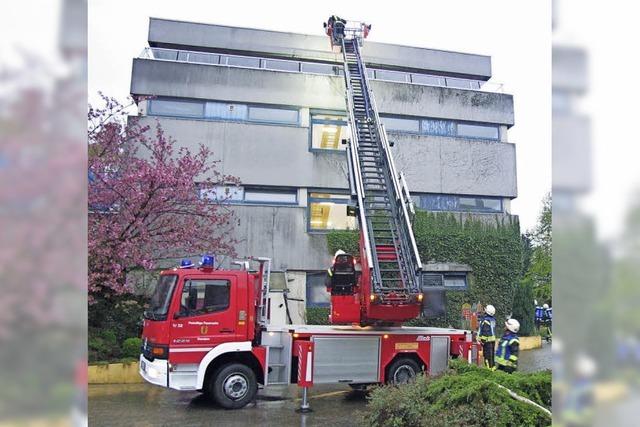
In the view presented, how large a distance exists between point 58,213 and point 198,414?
7.91 meters

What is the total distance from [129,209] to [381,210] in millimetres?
6048

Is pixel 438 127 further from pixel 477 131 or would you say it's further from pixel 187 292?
pixel 187 292

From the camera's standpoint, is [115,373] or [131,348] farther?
[131,348]

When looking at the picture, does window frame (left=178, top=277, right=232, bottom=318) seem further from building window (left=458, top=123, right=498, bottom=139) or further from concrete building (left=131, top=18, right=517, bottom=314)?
building window (left=458, top=123, right=498, bottom=139)

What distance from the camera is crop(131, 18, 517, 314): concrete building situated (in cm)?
1802

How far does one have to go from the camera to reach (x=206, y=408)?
8.82 m

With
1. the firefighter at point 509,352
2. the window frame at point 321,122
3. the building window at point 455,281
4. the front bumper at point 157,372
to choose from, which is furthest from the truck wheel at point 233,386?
the building window at point 455,281

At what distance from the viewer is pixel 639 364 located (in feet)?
4.17

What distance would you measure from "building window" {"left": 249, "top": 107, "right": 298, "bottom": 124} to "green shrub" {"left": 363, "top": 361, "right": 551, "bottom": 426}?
44.9ft

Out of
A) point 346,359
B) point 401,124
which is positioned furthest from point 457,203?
point 346,359

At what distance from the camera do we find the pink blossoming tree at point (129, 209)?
464 inches

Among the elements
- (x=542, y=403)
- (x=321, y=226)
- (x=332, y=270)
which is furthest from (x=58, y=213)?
(x=321, y=226)

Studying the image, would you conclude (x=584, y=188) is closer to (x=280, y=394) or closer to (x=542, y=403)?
(x=542, y=403)

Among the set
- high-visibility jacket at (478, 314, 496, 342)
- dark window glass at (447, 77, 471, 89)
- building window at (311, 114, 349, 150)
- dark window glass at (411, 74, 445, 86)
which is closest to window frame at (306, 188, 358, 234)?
building window at (311, 114, 349, 150)
